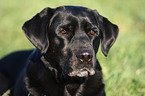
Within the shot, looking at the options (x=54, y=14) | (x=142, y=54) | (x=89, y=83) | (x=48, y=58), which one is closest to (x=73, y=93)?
(x=89, y=83)

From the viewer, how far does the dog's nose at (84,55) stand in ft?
9.74

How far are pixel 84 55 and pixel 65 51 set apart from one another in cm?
30

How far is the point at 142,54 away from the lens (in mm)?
5730

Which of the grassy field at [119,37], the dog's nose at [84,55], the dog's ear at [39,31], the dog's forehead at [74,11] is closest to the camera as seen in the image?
the dog's nose at [84,55]

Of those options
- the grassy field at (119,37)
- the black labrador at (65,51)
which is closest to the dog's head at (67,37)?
the black labrador at (65,51)

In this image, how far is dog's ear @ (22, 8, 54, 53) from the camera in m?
3.25

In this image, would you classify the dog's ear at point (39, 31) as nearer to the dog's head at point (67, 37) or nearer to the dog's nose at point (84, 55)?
the dog's head at point (67, 37)

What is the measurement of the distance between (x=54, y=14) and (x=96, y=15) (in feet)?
2.03

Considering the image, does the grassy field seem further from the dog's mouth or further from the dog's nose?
the dog's nose

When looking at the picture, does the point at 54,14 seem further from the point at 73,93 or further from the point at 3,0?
the point at 3,0

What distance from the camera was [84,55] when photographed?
2.97 m

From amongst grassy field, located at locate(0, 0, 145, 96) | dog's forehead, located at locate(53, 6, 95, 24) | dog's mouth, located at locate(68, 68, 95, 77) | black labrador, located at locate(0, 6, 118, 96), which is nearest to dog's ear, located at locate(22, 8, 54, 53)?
black labrador, located at locate(0, 6, 118, 96)

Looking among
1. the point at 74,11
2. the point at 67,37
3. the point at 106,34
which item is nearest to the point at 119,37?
the point at 106,34

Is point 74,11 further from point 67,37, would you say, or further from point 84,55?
point 84,55
